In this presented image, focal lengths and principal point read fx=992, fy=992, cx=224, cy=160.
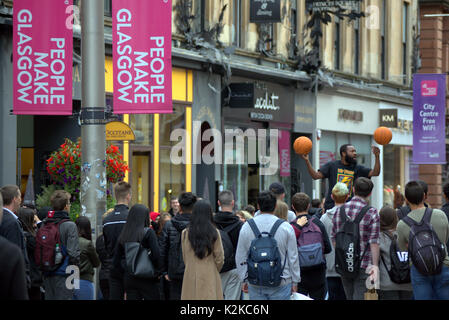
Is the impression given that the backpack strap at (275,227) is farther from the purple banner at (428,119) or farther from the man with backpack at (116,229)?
the purple banner at (428,119)

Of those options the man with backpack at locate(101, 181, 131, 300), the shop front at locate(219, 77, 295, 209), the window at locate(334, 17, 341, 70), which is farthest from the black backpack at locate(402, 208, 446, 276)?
the window at locate(334, 17, 341, 70)

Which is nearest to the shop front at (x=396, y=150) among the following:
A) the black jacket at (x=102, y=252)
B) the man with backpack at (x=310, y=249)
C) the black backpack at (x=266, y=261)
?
the man with backpack at (x=310, y=249)

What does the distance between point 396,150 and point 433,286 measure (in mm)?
26938

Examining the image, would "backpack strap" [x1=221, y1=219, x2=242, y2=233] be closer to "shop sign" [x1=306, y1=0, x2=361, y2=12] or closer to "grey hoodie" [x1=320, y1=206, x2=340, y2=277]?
"grey hoodie" [x1=320, y1=206, x2=340, y2=277]

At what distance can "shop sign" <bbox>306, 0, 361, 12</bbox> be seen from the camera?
27.1 metres

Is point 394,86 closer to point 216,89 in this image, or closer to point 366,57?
point 366,57

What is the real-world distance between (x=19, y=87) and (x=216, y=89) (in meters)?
10.1

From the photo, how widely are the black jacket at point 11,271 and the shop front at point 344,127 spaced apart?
23.5 m

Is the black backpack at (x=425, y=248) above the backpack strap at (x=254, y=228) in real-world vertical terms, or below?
below

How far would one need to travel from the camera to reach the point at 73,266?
10453mm

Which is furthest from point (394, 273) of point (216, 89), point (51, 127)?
point (216, 89)

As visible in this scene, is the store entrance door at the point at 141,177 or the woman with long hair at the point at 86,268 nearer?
the woman with long hair at the point at 86,268

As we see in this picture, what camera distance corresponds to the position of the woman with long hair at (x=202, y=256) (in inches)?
364

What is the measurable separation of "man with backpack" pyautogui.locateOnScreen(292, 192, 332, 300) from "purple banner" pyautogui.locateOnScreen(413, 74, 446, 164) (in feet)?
53.8
